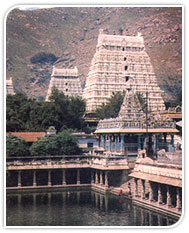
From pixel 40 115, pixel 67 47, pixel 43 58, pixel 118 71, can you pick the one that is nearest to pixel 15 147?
pixel 40 115

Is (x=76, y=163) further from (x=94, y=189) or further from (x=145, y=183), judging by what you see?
(x=145, y=183)

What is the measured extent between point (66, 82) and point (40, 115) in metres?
44.6

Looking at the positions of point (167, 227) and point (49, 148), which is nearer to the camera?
point (167, 227)

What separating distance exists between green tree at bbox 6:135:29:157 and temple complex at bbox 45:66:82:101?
56209 mm

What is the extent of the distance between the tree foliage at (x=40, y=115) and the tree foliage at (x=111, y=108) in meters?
4.88

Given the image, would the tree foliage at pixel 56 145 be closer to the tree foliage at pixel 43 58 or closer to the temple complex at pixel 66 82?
the temple complex at pixel 66 82

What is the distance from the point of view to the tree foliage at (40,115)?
263 feet

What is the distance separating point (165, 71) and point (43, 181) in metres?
79.9

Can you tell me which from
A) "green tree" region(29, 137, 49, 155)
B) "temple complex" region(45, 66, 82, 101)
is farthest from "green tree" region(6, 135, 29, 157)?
"temple complex" region(45, 66, 82, 101)

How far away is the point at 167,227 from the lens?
132 ft

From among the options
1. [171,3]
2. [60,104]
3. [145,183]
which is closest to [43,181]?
[145,183]

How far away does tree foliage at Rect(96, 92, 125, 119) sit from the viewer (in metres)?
92.9

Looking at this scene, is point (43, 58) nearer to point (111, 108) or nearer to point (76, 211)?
point (111, 108)

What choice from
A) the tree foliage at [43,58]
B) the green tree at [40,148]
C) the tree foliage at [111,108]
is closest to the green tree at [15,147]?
the green tree at [40,148]
